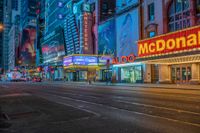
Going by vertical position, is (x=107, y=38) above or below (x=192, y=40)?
above

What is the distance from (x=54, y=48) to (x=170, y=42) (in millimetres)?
72681

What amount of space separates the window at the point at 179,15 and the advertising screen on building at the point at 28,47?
138 m

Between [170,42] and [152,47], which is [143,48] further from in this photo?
[170,42]

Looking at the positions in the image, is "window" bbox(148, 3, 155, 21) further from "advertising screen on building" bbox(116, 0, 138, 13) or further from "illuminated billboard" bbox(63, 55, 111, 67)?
"illuminated billboard" bbox(63, 55, 111, 67)

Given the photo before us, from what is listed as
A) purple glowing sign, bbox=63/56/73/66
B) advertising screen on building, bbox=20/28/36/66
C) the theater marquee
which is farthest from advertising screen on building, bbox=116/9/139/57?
advertising screen on building, bbox=20/28/36/66

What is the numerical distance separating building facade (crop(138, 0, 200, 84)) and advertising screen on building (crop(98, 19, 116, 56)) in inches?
467

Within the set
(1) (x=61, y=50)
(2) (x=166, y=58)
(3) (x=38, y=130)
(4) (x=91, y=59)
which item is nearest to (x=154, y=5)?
(2) (x=166, y=58)

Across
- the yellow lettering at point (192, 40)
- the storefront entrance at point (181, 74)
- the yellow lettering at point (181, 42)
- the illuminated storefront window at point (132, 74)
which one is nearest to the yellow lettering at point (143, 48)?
the storefront entrance at point (181, 74)

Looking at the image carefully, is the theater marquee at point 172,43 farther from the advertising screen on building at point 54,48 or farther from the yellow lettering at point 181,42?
the advertising screen on building at point 54,48

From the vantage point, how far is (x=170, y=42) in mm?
34625

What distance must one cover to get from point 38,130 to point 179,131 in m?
4.96

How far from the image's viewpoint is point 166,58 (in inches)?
1345

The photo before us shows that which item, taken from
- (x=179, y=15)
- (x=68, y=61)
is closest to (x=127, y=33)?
(x=179, y=15)

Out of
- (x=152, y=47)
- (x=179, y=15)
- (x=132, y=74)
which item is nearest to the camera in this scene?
(x=152, y=47)
